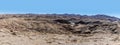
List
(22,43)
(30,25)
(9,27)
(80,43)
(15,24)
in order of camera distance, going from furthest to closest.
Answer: (30,25), (15,24), (9,27), (80,43), (22,43)

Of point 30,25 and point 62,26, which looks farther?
point 62,26

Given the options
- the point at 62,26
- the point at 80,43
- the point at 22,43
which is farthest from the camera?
the point at 62,26

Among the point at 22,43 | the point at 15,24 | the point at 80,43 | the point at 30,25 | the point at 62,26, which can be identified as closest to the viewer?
the point at 22,43

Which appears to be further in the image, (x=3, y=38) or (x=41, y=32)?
(x=41, y=32)

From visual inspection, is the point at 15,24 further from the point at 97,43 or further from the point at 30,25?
the point at 97,43

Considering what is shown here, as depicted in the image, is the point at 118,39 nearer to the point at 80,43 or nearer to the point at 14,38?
the point at 80,43

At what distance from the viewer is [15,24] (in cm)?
3469

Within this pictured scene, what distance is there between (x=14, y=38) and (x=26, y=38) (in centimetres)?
168

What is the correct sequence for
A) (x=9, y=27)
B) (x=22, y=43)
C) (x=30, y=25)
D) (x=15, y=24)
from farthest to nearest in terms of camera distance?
(x=30, y=25), (x=15, y=24), (x=9, y=27), (x=22, y=43)

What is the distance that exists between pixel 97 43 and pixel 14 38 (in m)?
6.96

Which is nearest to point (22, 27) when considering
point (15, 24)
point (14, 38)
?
point (15, 24)

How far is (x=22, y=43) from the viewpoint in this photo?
85.0 feet

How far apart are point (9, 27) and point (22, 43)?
6385 mm

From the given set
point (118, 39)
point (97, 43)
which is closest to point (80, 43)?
point (97, 43)
